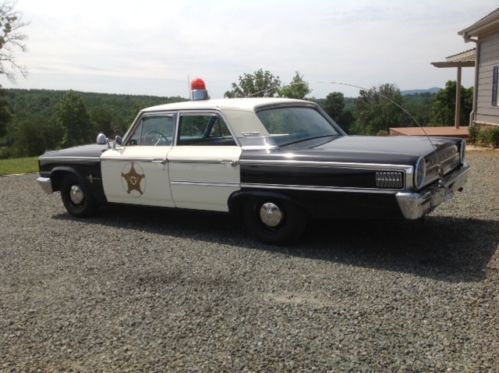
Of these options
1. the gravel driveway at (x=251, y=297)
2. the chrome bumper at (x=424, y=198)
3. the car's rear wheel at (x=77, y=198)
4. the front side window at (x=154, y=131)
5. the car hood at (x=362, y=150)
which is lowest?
the gravel driveway at (x=251, y=297)

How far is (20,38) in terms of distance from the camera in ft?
90.3

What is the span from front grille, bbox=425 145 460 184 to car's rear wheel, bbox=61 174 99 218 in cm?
403

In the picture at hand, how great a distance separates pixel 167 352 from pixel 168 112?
132 inches

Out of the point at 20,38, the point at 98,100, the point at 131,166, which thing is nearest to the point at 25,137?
the point at 98,100

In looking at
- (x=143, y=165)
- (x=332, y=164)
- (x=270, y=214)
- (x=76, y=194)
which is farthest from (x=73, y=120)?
(x=332, y=164)

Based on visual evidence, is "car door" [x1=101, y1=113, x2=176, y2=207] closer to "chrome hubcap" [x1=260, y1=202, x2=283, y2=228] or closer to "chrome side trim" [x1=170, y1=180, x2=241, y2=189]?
"chrome side trim" [x1=170, y1=180, x2=241, y2=189]

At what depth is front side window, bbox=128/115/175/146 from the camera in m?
5.83

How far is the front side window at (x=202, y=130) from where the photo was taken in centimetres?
545

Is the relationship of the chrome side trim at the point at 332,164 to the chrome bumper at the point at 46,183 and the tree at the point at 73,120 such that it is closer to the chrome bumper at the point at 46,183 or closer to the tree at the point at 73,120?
the chrome bumper at the point at 46,183

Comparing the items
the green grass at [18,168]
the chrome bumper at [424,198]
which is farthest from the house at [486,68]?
the green grass at [18,168]

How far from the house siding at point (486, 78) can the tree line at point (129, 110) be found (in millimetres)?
1793

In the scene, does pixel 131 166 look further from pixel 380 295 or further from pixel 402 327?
pixel 402 327

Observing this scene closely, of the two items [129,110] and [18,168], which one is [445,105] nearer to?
[18,168]

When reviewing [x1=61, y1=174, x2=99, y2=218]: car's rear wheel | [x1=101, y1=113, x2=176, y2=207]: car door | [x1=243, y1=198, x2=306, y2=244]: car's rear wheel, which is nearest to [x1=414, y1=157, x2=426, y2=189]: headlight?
[x1=243, y1=198, x2=306, y2=244]: car's rear wheel
